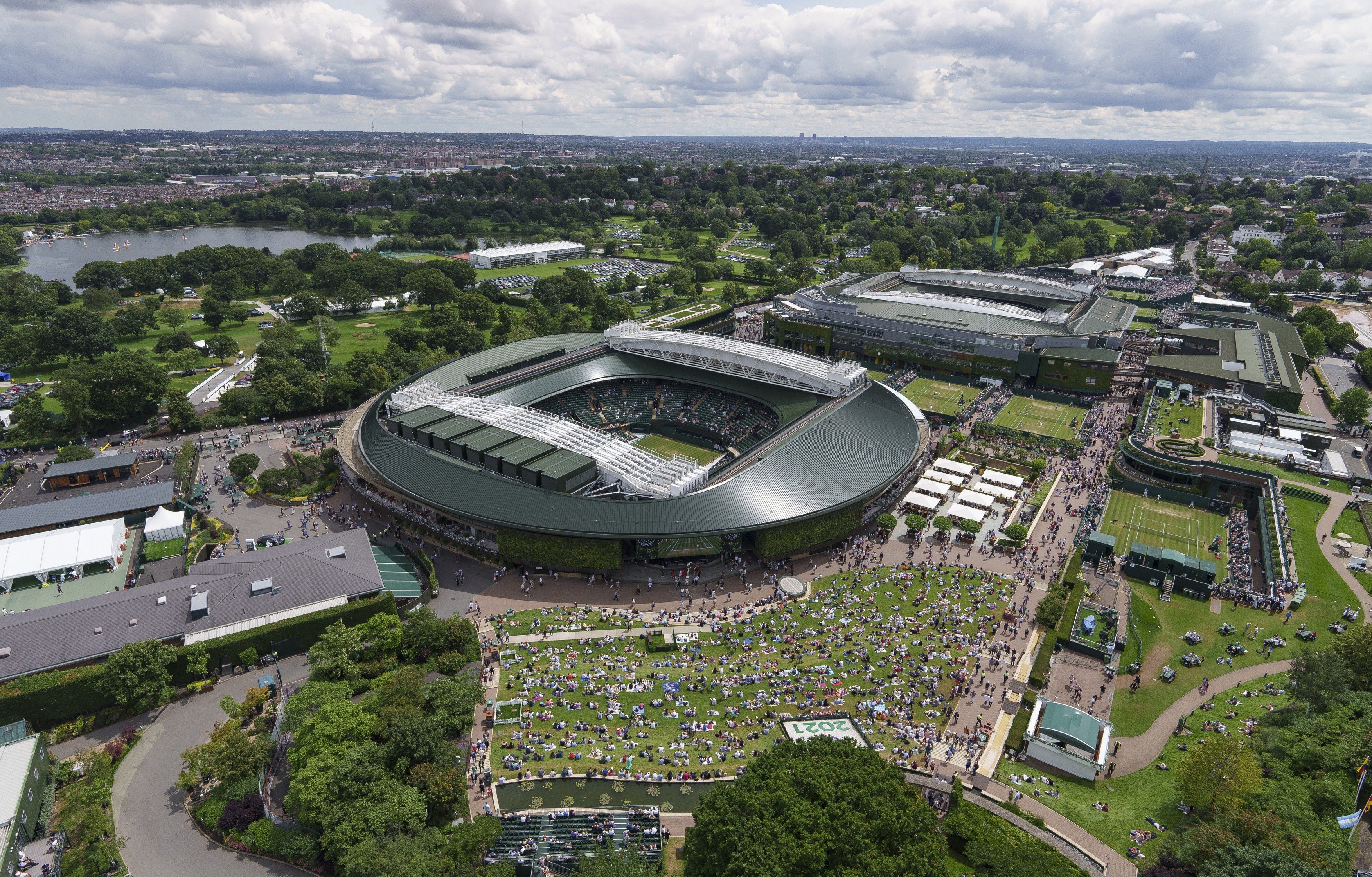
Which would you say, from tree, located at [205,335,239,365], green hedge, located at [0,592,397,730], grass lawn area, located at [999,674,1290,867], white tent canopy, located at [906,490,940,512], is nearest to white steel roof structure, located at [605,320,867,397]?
white tent canopy, located at [906,490,940,512]

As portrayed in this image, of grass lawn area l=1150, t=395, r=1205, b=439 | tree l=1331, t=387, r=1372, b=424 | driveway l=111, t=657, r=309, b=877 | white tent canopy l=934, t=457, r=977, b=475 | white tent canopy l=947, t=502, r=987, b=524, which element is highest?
tree l=1331, t=387, r=1372, b=424

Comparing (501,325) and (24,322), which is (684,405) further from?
(24,322)

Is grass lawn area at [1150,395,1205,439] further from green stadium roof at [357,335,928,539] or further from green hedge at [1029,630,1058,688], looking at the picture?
green hedge at [1029,630,1058,688]

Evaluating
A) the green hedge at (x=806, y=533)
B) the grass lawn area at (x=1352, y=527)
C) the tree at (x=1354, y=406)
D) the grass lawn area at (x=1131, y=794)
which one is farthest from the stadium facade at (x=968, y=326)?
the grass lawn area at (x=1131, y=794)

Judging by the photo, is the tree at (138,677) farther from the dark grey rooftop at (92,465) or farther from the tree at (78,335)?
the tree at (78,335)

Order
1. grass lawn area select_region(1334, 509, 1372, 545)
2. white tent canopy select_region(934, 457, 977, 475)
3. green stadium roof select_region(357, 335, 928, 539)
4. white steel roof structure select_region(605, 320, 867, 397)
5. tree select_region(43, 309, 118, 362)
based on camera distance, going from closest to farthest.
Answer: green stadium roof select_region(357, 335, 928, 539) < grass lawn area select_region(1334, 509, 1372, 545) < white tent canopy select_region(934, 457, 977, 475) < white steel roof structure select_region(605, 320, 867, 397) < tree select_region(43, 309, 118, 362)

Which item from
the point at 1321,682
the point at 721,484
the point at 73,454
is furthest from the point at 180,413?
the point at 1321,682
